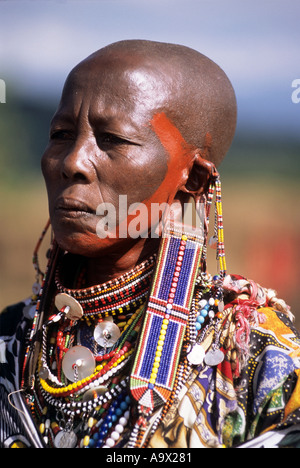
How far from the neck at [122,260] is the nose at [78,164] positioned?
0.39 meters

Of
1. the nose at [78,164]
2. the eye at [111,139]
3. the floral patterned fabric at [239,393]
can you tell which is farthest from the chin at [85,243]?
the floral patterned fabric at [239,393]

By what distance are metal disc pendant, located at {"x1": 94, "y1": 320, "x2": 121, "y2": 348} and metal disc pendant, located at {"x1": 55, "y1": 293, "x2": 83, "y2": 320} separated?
4.1 inches

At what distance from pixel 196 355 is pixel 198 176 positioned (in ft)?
2.45

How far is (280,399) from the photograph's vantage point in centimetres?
208

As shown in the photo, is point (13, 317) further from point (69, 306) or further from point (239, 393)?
point (239, 393)

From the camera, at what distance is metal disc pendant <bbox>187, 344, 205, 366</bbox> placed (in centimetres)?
223

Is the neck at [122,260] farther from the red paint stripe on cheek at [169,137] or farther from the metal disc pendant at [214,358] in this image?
the metal disc pendant at [214,358]

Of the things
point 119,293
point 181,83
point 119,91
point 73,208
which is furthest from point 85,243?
point 181,83

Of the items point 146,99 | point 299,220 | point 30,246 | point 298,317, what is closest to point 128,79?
point 146,99

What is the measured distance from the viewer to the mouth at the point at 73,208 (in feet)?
7.32

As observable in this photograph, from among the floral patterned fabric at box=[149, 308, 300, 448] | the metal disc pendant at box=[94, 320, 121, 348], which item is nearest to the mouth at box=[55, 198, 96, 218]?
the metal disc pendant at box=[94, 320, 121, 348]

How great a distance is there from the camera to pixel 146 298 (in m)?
2.30

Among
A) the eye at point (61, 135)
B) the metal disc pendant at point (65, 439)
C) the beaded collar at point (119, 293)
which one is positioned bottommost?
the metal disc pendant at point (65, 439)

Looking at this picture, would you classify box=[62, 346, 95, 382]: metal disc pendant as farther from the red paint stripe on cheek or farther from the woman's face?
the red paint stripe on cheek
